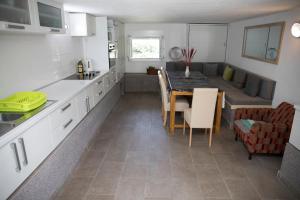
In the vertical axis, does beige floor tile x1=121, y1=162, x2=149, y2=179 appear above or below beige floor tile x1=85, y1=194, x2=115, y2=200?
above

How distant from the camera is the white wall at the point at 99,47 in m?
4.31

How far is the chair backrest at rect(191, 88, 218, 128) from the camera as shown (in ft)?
9.64

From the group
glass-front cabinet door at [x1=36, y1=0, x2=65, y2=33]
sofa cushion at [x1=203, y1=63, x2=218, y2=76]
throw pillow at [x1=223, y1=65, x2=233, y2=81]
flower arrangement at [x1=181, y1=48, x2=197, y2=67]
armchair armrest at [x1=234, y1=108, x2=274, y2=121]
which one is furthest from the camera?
flower arrangement at [x1=181, y1=48, x2=197, y2=67]

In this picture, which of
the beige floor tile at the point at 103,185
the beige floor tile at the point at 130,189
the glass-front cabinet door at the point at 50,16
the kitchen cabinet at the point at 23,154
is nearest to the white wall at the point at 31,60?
the glass-front cabinet door at the point at 50,16

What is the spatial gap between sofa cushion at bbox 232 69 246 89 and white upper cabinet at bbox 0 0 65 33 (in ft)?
12.1

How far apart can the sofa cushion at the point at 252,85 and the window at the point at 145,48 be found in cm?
315

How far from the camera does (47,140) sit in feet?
6.40

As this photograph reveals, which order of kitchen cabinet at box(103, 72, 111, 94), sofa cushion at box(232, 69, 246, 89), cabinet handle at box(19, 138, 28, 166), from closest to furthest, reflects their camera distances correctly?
cabinet handle at box(19, 138, 28, 166) → kitchen cabinet at box(103, 72, 111, 94) → sofa cushion at box(232, 69, 246, 89)

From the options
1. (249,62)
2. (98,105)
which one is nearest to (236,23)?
(249,62)

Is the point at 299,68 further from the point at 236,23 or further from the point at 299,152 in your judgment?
the point at 236,23

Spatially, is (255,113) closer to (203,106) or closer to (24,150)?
(203,106)

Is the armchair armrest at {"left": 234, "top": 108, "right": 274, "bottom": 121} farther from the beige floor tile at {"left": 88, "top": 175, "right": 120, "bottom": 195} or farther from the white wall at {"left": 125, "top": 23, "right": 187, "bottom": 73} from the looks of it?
the white wall at {"left": 125, "top": 23, "right": 187, "bottom": 73}

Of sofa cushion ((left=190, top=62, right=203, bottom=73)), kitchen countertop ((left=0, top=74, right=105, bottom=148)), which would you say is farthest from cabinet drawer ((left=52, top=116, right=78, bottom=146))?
sofa cushion ((left=190, top=62, right=203, bottom=73))

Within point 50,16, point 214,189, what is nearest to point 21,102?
point 50,16
